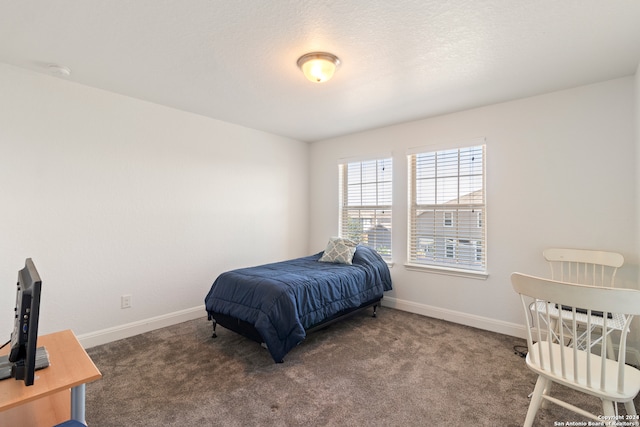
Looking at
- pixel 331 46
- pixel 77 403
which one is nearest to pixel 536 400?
pixel 77 403

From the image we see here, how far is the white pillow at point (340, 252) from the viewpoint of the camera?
12.4 ft

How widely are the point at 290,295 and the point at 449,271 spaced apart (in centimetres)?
201

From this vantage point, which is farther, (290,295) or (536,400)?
(290,295)

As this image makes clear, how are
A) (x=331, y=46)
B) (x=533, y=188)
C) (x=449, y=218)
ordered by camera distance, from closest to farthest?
1. (x=331, y=46)
2. (x=533, y=188)
3. (x=449, y=218)

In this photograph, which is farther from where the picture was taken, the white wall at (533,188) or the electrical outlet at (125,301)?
the electrical outlet at (125,301)

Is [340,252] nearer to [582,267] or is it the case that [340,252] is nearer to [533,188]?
[533,188]

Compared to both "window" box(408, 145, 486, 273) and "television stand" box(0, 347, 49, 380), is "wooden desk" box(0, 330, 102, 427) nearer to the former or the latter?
"television stand" box(0, 347, 49, 380)

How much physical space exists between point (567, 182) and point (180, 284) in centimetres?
415

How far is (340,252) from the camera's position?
12.6ft

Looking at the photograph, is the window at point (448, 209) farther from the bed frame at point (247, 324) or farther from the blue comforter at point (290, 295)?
the bed frame at point (247, 324)

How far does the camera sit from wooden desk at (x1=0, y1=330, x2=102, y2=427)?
43.0 inches

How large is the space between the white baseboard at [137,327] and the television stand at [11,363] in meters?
1.83

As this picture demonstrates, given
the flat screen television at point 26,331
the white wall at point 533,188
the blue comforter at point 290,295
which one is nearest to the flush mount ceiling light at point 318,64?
the blue comforter at point 290,295

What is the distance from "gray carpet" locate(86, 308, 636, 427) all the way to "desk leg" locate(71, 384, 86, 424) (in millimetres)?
737
